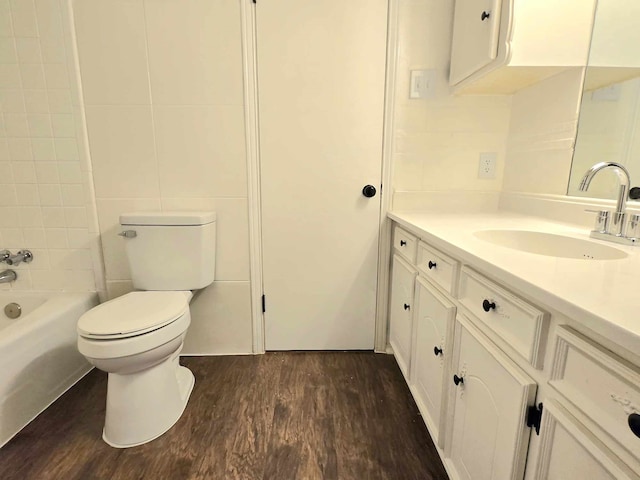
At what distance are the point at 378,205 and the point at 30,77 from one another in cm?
178

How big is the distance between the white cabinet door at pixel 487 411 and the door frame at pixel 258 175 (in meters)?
0.84

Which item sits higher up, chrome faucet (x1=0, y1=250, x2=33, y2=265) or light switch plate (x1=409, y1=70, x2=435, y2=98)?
light switch plate (x1=409, y1=70, x2=435, y2=98)

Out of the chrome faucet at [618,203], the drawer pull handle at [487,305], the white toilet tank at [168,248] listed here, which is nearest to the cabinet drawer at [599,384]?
the drawer pull handle at [487,305]

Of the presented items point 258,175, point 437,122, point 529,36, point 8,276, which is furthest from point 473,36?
point 8,276

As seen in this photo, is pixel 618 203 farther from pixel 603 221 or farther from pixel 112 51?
pixel 112 51

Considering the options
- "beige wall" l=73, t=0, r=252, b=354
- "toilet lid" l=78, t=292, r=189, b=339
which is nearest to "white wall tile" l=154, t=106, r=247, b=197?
"beige wall" l=73, t=0, r=252, b=354

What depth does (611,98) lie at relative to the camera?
3.86 feet

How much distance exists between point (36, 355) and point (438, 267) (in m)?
1.68

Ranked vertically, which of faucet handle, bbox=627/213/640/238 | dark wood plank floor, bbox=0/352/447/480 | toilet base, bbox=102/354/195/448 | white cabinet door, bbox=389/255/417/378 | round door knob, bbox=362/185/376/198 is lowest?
dark wood plank floor, bbox=0/352/447/480

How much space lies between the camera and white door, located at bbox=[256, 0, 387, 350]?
1.55m

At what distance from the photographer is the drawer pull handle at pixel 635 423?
0.42 m

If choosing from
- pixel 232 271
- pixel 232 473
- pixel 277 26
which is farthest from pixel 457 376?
pixel 277 26

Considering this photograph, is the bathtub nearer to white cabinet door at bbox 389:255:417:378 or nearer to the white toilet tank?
the white toilet tank

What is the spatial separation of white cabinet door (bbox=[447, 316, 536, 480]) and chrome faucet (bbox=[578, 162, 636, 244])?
1.65 feet
